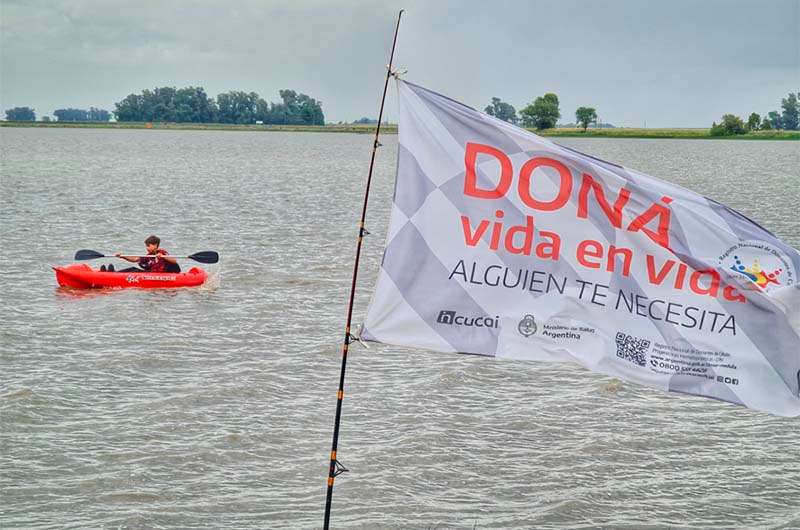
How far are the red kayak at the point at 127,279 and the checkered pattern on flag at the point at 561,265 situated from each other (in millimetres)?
18806

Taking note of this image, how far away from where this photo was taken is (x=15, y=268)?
2894cm

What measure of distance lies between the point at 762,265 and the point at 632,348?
3.79 ft

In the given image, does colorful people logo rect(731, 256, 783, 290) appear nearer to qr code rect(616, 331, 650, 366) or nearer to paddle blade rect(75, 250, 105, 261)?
qr code rect(616, 331, 650, 366)

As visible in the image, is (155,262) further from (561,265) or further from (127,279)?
(561,265)

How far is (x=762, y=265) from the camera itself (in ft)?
25.4

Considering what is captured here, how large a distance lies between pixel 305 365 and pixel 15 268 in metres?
14.0

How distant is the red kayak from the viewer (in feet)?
83.4

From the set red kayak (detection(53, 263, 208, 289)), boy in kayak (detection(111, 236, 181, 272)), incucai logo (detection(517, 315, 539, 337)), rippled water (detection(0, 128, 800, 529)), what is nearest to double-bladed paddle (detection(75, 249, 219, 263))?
boy in kayak (detection(111, 236, 181, 272))

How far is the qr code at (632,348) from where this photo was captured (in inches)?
313

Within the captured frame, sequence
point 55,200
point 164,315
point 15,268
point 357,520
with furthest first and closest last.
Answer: point 55,200, point 15,268, point 164,315, point 357,520

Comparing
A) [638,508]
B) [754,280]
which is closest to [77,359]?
[638,508]

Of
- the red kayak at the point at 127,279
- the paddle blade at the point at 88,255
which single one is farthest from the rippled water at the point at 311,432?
the paddle blade at the point at 88,255

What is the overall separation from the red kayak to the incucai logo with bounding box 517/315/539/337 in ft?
62.3

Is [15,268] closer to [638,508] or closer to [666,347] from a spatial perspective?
→ [638,508]
